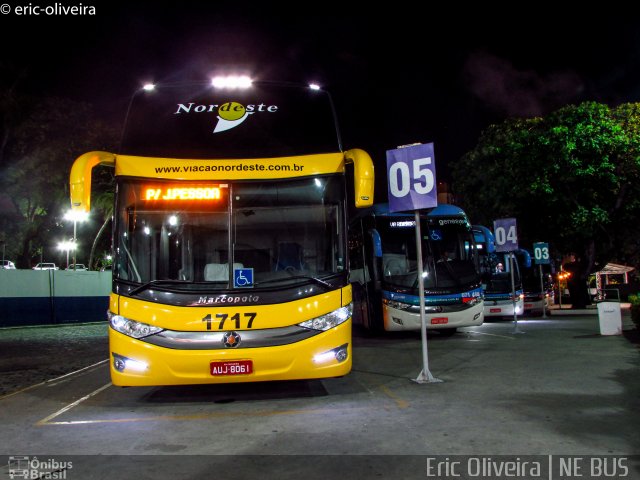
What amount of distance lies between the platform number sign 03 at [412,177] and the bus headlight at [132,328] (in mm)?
4209

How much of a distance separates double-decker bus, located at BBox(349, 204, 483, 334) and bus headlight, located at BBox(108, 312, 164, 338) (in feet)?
26.0

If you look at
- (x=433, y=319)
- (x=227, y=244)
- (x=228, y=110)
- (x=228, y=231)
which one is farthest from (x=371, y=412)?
(x=433, y=319)

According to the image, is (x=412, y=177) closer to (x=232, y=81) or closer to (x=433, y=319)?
(x=232, y=81)

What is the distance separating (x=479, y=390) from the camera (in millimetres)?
7410

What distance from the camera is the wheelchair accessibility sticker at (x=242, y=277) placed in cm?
675

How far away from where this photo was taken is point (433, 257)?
1402 centimetres

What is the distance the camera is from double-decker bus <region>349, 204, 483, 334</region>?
13.5 metres

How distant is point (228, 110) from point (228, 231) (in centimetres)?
187

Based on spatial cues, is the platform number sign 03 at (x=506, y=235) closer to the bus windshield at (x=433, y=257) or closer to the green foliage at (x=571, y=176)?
the bus windshield at (x=433, y=257)

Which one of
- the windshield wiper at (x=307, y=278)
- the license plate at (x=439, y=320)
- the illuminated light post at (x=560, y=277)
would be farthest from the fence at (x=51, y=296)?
the illuminated light post at (x=560, y=277)

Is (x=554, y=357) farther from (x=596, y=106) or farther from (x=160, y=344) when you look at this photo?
(x=596, y=106)

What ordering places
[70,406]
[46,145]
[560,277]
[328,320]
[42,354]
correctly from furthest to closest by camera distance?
1. [560,277]
2. [46,145]
3. [42,354]
4. [70,406]
5. [328,320]

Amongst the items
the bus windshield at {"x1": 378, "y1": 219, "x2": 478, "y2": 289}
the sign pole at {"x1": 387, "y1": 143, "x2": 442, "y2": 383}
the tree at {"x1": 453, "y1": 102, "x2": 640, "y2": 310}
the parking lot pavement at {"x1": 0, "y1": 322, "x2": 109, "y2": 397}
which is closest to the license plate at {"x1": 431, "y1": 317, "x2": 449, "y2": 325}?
the bus windshield at {"x1": 378, "y1": 219, "x2": 478, "y2": 289}

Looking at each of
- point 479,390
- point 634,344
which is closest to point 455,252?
point 634,344
